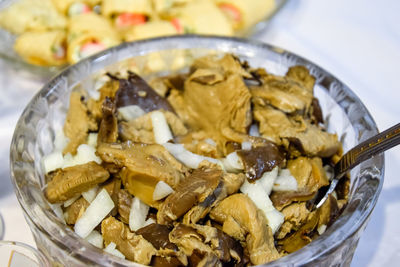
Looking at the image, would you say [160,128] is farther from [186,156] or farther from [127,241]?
[127,241]

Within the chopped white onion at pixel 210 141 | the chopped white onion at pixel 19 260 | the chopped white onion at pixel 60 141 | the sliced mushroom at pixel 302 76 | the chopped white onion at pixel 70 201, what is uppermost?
the sliced mushroom at pixel 302 76

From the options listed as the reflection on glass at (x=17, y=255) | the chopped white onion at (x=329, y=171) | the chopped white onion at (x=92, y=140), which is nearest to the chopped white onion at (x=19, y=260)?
the reflection on glass at (x=17, y=255)

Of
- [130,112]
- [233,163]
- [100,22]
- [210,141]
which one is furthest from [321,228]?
[100,22]

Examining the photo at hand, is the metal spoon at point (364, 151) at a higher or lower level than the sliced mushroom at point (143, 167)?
higher

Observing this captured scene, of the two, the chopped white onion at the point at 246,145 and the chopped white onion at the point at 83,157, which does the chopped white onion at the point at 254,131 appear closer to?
the chopped white onion at the point at 246,145

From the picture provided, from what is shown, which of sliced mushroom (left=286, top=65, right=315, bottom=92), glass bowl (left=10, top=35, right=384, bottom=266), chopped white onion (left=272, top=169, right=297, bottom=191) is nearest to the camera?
glass bowl (left=10, top=35, right=384, bottom=266)

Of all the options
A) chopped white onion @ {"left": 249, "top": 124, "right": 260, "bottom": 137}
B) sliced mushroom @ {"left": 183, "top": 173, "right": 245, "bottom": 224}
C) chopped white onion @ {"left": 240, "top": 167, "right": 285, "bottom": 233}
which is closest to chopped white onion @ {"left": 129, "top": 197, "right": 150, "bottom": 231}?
sliced mushroom @ {"left": 183, "top": 173, "right": 245, "bottom": 224}

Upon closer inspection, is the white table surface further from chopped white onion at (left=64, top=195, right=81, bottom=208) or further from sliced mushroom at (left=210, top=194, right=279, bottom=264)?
sliced mushroom at (left=210, top=194, right=279, bottom=264)
